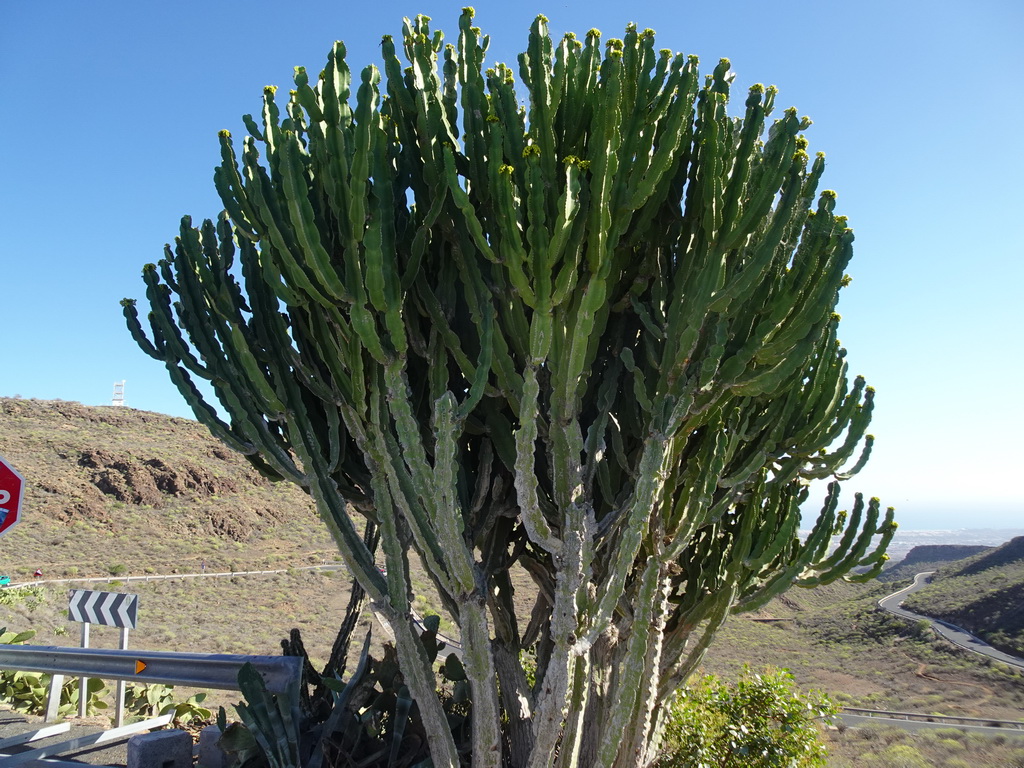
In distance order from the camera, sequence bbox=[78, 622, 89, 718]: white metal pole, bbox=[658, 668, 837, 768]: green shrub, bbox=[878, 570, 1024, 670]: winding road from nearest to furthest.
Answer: bbox=[658, 668, 837, 768]: green shrub, bbox=[78, 622, 89, 718]: white metal pole, bbox=[878, 570, 1024, 670]: winding road

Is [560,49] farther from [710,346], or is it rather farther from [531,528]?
[531,528]

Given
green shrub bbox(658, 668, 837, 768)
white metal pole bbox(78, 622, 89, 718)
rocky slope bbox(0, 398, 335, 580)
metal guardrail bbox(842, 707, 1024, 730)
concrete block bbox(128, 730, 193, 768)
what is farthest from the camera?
rocky slope bbox(0, 398, 335, 580)

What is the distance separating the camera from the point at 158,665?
4.88 metres

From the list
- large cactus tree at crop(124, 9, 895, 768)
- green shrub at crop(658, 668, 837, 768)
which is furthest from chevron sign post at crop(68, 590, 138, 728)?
green shrub at crop(658, 668, 837, 768)

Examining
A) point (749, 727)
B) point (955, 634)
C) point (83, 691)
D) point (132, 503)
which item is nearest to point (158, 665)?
point (83, 691)

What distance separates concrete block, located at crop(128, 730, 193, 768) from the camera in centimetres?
442

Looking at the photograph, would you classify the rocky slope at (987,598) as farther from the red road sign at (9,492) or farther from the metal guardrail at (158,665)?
the red road sign at (9,492)

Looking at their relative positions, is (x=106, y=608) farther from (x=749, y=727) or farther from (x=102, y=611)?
(x=749, y=727)

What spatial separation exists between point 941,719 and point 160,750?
44.0 ft

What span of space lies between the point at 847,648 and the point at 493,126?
2246 centimetres

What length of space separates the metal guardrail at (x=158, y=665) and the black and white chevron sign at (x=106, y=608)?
426mm

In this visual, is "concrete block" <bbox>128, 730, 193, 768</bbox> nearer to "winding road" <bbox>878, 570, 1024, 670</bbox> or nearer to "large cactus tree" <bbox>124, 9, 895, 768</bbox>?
"large cactus tree" <bbox>124, 9, 895, 768</bbox>

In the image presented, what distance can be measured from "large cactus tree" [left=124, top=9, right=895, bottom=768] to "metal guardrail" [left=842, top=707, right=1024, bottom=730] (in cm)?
1044

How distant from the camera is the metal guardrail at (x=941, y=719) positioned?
1279 centimetres
